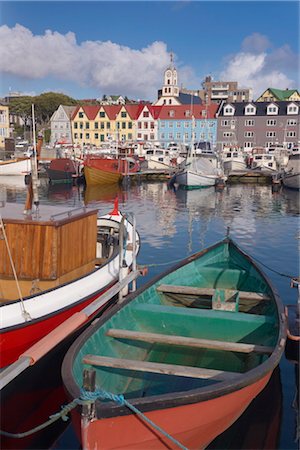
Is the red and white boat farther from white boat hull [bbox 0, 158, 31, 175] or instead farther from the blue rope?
white boat hull [bbox 0, 158, 31, 175]

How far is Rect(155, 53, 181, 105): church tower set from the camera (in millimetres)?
101688

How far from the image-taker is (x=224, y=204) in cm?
4031

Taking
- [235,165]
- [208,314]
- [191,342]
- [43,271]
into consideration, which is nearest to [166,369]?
[191,342]

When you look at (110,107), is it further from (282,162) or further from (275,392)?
(275,392)

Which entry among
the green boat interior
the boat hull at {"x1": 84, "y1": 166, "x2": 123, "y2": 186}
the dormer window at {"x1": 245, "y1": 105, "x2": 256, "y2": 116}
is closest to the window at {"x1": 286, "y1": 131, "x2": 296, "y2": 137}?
the dormer window at {"x1": 245, "y1": 105, "x2": 256, "y2": 116}

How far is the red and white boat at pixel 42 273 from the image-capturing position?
30.7ft

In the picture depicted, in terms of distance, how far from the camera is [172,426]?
6.22 metres

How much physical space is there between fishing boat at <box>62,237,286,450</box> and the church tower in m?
92.3

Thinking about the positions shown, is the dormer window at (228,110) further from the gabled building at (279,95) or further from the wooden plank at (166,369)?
the wooden plank at (166,369)

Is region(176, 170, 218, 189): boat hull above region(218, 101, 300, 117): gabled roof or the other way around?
the other way around

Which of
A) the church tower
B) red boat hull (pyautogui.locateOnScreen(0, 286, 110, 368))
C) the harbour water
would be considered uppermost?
the church tower

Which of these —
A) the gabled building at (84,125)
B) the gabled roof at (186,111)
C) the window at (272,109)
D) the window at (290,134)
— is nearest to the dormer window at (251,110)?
the window at (272,109)

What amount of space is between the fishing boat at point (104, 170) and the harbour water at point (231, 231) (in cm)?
219


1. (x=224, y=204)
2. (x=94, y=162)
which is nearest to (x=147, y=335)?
(x=224, y=204)
